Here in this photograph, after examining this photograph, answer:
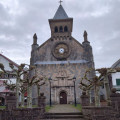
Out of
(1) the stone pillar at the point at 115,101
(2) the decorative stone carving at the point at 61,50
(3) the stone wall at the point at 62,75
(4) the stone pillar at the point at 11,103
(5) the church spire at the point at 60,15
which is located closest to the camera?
(1) the stone pillar at the point at 115,101

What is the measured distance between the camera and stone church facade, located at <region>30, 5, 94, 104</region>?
83.1ft

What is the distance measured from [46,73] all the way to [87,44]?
33.9ft

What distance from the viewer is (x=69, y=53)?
27500mm

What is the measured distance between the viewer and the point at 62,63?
26.7m

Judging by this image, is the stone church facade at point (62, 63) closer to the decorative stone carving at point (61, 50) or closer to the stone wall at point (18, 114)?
the decorative stone carving at point (61, 50)

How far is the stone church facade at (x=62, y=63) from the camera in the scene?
997 inches

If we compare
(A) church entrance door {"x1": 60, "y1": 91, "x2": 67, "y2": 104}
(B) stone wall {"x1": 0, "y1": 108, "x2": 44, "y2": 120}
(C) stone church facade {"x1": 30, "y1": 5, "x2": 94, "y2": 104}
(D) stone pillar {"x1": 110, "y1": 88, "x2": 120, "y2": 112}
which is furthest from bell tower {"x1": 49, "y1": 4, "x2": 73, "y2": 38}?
(B) stone wall {"x1": 0, "y1": 108, "x2": 44, "y2": 120}

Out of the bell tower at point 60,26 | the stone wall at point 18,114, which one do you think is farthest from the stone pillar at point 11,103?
the bell tower at point 60,26

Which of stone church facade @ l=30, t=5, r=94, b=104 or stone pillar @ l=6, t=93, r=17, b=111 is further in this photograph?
stone church facade @ l=30, t=5, r=94, b=104

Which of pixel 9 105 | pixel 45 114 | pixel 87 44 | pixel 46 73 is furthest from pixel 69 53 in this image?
pixel 9 105

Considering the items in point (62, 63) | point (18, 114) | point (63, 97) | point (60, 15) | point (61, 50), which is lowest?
point (63, 97)

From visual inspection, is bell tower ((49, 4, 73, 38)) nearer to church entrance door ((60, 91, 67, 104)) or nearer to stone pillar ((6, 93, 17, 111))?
church entrance door ((60, 91, 67, 104))

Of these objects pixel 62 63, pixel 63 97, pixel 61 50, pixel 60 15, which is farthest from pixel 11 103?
pixel 60 15

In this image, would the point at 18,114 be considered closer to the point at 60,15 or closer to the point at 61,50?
the point at 61,50
